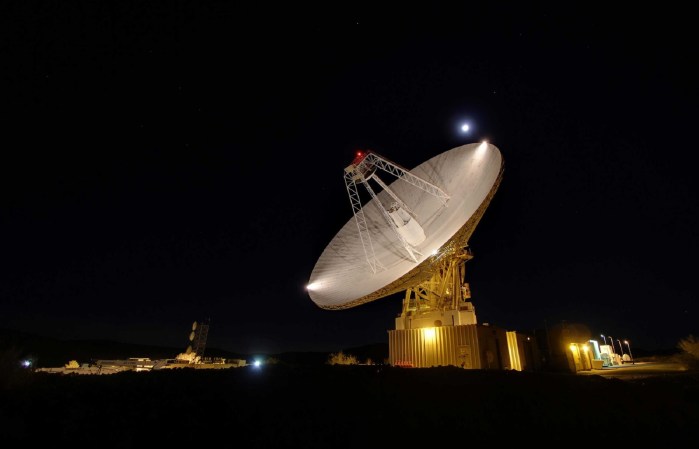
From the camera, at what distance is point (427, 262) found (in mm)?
21453

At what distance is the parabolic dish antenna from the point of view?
21.9 meters

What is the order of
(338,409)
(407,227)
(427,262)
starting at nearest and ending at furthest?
(338,409) < (427,262) < (407,227)

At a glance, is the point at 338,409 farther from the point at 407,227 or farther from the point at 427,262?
the point at 407,227

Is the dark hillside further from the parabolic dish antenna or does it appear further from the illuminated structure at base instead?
the parabolic dish antenna

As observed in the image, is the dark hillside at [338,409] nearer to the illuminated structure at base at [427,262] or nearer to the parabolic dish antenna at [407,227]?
the illuminated structure at base at [427,262]

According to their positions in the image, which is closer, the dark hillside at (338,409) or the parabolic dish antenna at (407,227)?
the dark hillside at (338,409)

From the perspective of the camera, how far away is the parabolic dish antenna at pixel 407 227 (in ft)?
71.9

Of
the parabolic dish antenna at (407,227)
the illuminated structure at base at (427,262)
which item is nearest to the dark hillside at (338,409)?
the illuminated structure at base at (427,262)

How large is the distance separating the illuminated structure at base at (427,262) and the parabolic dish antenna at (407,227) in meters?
0.07

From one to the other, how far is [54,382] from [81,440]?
357 cm

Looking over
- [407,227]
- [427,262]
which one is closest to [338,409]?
[427,262]

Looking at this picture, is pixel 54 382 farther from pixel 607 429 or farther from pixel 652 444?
pixel 652 444

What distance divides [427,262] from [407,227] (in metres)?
4.37

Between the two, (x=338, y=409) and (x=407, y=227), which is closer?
(x=338, y=409)
